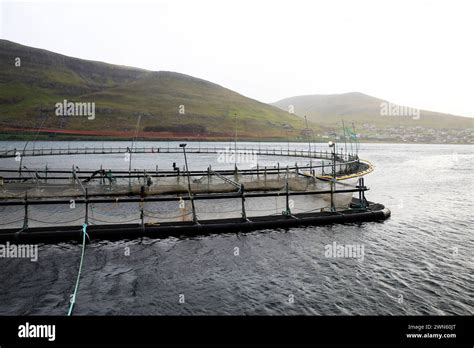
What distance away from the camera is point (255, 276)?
59.0 feet

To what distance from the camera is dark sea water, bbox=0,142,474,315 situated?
48.0ft

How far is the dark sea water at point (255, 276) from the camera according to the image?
14.6 m
